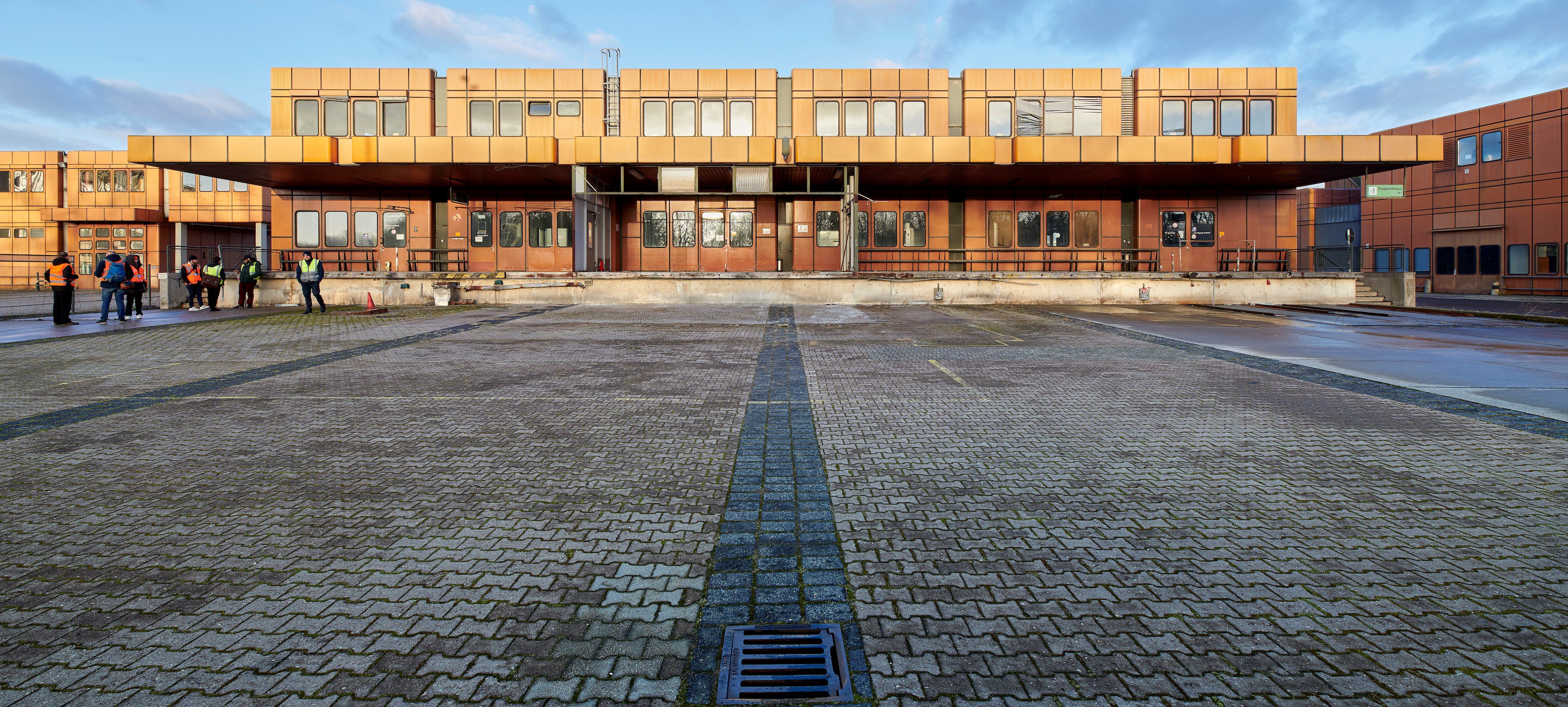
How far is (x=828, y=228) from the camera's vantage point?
3366cm

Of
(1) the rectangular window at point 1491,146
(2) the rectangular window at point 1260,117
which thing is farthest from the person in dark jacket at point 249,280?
(1) the rectangular window at point 1491,146

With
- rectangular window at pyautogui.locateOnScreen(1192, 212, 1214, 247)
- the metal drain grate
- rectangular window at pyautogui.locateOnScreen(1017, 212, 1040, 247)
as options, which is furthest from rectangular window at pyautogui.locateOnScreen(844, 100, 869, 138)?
the metal drain grate

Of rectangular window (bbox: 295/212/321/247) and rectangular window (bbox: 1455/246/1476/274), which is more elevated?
rectangular window (bbox: 295/212/321/247)

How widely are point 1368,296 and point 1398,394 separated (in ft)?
79.8

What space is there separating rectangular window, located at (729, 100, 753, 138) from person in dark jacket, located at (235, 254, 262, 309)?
17.3 meters

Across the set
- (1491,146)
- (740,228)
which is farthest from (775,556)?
(1491,146)

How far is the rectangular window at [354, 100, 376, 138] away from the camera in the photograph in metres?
33.7

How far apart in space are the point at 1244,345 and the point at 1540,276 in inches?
1335

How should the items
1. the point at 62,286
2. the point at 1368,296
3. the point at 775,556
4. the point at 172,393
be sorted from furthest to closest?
the point at 1368,296 → the point at 62,286 → the point at 172,393 → the point at 775,556

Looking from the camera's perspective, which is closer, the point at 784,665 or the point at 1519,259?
the point at 784,665

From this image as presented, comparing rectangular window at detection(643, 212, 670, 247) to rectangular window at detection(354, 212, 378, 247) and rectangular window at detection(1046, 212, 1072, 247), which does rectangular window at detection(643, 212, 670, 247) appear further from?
rectangular window at detection(1046, 212, 1072, 247)

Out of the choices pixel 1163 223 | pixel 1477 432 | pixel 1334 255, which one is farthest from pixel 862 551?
pixel 1334 255

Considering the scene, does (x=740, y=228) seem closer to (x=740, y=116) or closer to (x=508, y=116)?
(x=740, y=116)

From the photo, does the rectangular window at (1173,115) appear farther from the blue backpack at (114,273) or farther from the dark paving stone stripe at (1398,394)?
the blue backpack at (114,273)
